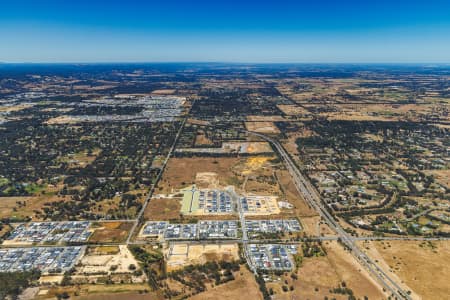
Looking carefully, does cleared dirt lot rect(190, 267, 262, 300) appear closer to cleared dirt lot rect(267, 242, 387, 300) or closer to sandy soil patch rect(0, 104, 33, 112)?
cleared dirt lot rect(267, 242, 387, 300)

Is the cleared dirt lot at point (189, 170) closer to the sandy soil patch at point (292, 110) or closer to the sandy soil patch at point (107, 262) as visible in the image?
the sandy soil patch at point (107, 262)

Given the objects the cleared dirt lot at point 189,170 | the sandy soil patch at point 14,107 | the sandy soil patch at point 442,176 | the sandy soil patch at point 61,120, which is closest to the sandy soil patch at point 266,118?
the cleared dirt lot at point 189,170

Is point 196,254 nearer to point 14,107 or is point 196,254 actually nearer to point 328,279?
point 328,279

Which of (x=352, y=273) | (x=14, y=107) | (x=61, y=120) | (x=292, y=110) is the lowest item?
(x=352, y=273)

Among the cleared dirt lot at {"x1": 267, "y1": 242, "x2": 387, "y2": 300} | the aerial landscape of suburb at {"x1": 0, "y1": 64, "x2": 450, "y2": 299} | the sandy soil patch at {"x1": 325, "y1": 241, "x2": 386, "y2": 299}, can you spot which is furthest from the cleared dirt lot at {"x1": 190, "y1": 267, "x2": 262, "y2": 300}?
the sandy soil patch at {"x1": 325, "y1": 241, "x2": 386, "y2": 299}

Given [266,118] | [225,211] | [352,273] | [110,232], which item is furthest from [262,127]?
[352,273]

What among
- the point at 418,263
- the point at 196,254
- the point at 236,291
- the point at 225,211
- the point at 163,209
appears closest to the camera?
the point at 236,291
